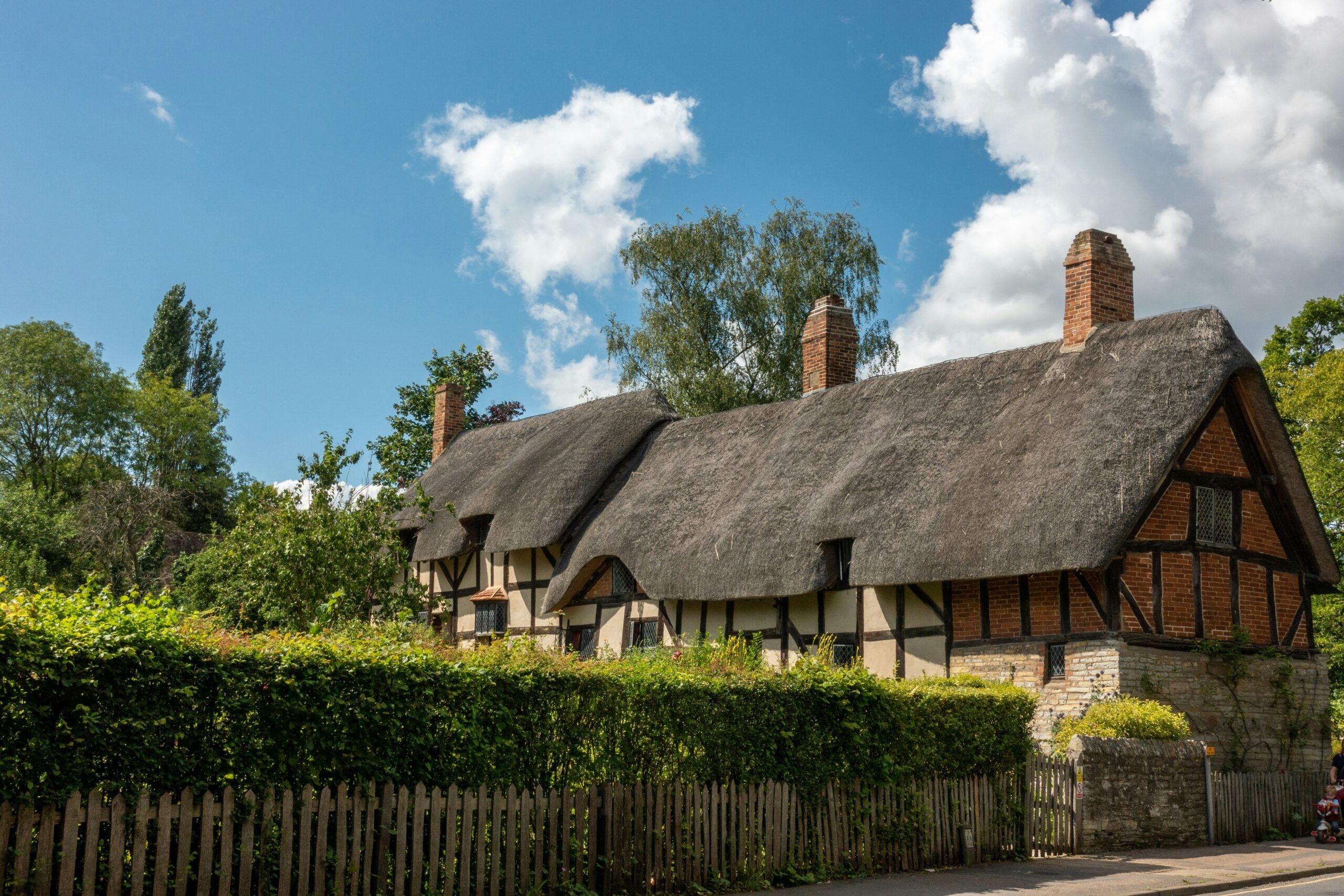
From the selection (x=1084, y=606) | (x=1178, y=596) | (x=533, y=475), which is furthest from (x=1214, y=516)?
(x=533, y=475)

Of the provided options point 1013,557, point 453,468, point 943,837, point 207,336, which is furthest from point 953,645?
point 207,336

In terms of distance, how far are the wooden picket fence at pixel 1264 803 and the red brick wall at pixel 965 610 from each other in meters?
3.49

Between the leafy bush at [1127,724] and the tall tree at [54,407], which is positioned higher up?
the tall tree at [54,407]

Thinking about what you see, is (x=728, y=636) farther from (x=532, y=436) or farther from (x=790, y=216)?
(x=790, y=216)

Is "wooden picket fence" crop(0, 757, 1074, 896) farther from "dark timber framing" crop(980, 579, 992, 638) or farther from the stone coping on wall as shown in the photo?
"dark timber framing" crop(980, 579, 992, 638)

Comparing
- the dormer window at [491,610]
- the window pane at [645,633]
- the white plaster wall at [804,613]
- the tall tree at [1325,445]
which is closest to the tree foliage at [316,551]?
the dormer window at [491,610]

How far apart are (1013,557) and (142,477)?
42913mm

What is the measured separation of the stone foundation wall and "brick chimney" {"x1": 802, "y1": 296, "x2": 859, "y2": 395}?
839 cm

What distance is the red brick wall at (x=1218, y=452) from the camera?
656 inches

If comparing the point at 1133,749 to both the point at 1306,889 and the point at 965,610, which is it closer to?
the point at 1306,889

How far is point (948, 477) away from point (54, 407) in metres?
40.0

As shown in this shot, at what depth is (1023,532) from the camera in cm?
1523

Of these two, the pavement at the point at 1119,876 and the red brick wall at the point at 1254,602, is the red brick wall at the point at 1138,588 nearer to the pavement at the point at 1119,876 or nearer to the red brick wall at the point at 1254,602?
the red brick wall at the point at 1254,602

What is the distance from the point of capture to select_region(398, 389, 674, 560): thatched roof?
22.6 meters
